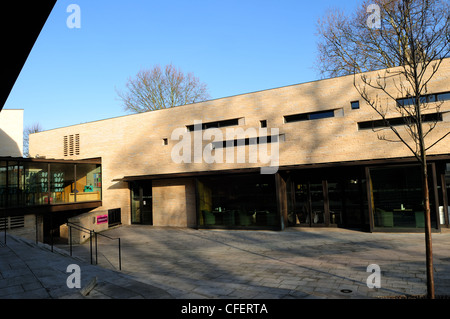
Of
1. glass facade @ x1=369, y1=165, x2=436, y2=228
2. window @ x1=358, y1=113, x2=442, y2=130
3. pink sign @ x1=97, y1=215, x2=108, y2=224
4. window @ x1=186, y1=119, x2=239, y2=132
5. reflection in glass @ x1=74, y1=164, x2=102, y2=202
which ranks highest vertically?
window @ x1=186, y1=119, x2=239, y2=132

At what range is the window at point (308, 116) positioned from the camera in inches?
614

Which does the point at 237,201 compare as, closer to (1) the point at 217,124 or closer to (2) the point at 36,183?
(1) the point at 217,124

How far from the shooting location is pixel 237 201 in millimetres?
17062

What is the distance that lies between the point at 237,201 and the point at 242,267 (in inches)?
323

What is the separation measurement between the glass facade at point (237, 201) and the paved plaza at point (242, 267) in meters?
2.09

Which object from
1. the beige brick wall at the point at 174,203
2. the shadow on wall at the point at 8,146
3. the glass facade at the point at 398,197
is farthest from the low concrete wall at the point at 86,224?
the shadow on wall at the point at 8,146

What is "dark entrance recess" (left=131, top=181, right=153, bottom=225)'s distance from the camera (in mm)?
20500

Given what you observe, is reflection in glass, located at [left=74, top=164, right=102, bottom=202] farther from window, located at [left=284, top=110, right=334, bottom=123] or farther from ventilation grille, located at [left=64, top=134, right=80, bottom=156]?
window, located at [left=284, top=110, right=334, bottom=123]

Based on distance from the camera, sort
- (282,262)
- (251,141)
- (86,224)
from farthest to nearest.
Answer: (86,224), (251,141), (282,262)

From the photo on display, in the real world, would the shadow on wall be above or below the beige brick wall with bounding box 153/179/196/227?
above

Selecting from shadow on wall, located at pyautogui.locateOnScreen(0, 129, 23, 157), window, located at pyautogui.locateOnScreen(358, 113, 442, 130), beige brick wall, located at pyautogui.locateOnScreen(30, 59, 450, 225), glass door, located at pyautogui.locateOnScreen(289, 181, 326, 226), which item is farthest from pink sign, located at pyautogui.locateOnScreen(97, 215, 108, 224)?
shadow on wall, located at pyautogui.locateOnScreen(0, 129, 23, 157)

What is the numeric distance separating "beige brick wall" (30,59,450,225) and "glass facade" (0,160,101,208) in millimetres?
1296

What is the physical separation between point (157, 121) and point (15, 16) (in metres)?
17.6

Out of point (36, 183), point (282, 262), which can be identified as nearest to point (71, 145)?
point (36, 183)
